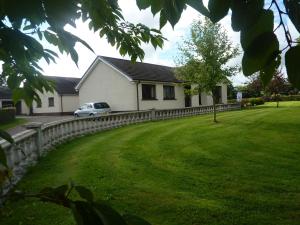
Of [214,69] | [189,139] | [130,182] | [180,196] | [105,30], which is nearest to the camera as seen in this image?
[105,30]

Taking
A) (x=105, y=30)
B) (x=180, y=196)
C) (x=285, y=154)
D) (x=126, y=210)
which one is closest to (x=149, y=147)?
(x=285, y=154)

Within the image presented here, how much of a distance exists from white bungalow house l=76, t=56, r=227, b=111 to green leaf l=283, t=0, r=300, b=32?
33.2 m

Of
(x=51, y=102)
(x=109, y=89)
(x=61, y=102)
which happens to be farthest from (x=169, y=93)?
(x=51, y=102)

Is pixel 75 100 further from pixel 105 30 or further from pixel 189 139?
pixel 105 30

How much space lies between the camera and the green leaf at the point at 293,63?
3.56 ft

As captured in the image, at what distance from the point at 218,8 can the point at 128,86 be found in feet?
114

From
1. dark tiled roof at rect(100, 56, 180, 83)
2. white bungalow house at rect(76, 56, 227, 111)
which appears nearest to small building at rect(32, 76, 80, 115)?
white bungalow house at rect(76, 56, 227, 111)

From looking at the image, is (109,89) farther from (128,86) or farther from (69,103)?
(69,103)

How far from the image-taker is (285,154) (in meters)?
10.6

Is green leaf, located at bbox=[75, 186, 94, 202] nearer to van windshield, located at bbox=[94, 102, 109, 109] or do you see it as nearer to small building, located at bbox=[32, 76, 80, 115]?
van windshield, located at bbox=[94, 102, 109, 109]

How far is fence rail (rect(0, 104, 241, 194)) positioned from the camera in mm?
8384

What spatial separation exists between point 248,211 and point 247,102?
40.8 metres

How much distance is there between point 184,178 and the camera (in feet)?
26.9

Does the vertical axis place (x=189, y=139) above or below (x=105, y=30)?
below
